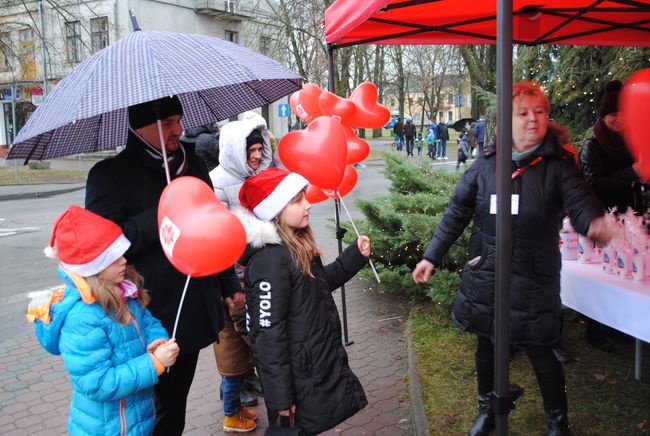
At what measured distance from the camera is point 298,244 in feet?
8.72

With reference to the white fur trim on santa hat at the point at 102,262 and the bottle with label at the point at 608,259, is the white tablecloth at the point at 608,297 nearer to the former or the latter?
the bottle with label at the point at 608,259

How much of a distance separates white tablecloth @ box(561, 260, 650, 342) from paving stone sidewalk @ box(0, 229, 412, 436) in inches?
53.6

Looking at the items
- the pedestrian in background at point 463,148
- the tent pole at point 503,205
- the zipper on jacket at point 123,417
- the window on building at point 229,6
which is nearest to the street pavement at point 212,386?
the tent pole at point 503,205

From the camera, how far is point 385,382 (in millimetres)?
4305

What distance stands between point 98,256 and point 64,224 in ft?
0.58

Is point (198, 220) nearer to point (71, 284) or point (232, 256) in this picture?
point (232, 256)

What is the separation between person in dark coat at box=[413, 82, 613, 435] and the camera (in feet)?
9.23

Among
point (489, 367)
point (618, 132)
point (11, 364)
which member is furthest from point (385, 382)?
point (11, 364)

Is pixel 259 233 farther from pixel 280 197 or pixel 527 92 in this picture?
pixel 527 92

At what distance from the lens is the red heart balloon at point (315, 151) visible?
333 cm

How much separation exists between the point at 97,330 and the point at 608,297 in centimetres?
Answer: 253

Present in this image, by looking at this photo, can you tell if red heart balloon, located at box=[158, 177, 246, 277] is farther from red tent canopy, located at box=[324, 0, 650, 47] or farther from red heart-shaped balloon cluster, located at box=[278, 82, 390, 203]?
red tent canopy, located at box=[324, 0, 650, 47]

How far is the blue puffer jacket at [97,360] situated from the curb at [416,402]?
1.82 m

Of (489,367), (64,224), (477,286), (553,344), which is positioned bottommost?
(489,367)
